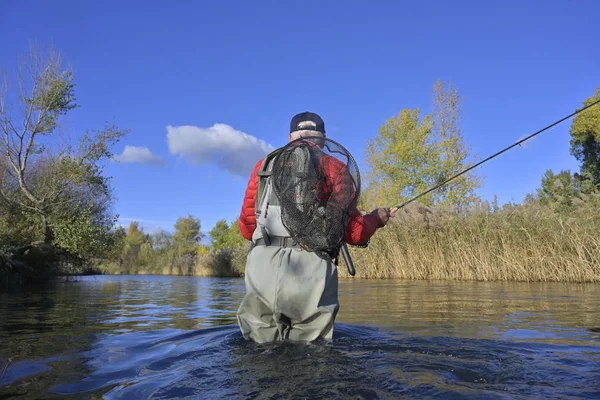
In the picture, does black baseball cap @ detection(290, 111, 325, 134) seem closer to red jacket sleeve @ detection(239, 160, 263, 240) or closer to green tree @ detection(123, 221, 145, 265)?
red jacket sleeve @ detection(239, 160, 263, 240)

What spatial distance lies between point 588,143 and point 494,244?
88.5 ft

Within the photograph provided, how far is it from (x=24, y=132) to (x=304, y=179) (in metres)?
18.6

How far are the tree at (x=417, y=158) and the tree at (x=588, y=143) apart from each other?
9794 millimetres

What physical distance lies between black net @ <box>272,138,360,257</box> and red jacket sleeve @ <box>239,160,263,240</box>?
330mm

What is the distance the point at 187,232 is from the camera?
57375mm

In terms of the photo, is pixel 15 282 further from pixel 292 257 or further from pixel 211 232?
pixel 211 232

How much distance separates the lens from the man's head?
3260 millimetres

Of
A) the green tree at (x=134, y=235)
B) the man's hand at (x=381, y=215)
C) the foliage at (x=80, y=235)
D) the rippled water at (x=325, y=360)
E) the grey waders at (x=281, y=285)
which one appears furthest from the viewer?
the green tree at (x=134, y=235)

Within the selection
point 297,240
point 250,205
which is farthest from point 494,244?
point 297,240

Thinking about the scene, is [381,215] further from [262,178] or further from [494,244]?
[494,244]

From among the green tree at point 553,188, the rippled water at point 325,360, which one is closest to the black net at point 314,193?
the rippled water at point 325,360

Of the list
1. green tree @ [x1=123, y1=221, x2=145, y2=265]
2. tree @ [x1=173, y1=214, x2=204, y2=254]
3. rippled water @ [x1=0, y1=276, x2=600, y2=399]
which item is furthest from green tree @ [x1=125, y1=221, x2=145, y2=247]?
rippled water @ [x1=0, y1=276, x2=600, y2=399]

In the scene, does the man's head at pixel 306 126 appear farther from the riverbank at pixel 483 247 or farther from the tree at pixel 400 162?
the tree at pixel 400 162

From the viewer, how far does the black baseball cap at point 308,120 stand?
329cm
